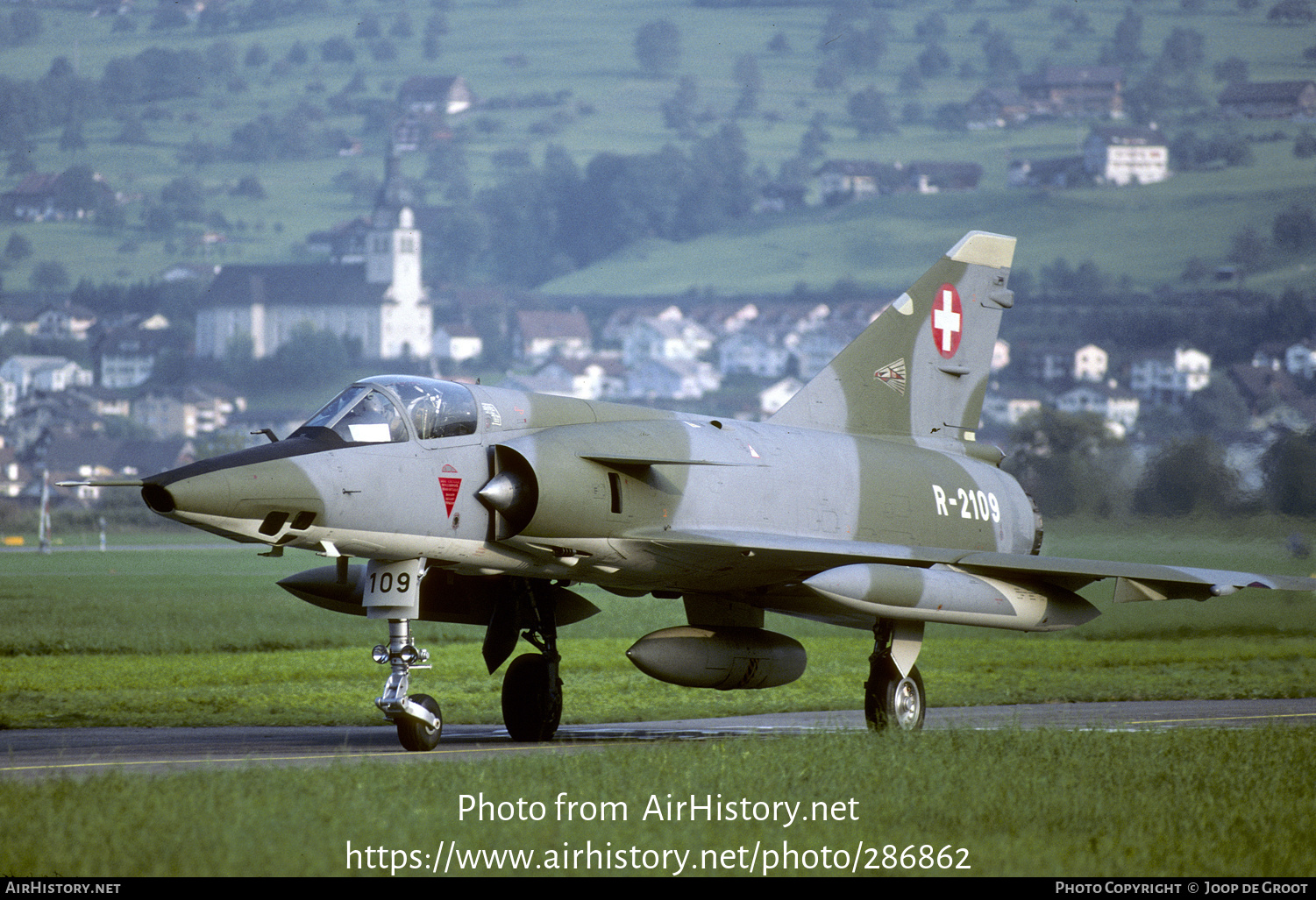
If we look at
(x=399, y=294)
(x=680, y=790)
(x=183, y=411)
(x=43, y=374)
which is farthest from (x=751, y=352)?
(x=680, y=790)

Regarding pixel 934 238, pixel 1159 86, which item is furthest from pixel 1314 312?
pixel 1159 86

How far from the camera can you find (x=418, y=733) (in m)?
12.2

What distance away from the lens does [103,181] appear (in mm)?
179250

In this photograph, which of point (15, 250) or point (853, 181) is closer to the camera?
point (15, 250)

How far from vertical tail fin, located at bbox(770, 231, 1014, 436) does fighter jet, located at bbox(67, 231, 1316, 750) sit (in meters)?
0.03

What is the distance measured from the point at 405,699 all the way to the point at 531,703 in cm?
225

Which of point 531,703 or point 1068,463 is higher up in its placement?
point 1068,463

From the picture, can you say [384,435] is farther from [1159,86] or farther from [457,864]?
[1159,86]

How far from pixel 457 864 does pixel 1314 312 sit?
118177 millimetres

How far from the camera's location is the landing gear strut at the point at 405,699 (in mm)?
12086

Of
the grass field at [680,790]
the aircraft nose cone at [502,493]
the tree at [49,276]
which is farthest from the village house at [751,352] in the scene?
the aircraft nose cone at [502,493]

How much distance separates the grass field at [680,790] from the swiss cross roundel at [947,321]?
4329 millimetres

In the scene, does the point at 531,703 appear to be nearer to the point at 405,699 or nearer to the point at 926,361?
the point at 405,699

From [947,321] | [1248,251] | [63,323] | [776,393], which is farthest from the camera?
[63,323]
